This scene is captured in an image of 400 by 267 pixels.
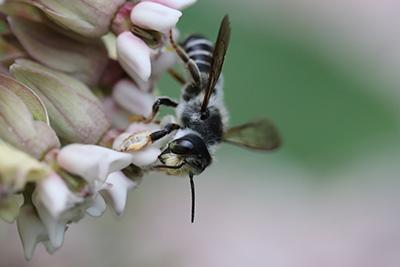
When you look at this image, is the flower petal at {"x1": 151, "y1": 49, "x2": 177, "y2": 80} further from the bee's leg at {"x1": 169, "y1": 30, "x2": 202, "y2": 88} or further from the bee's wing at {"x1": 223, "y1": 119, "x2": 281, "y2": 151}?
the bee's wing at {"x1": 223, "y1": 119, "x2": 281, "y2": 151}

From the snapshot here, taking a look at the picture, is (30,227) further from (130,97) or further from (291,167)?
(291,167)

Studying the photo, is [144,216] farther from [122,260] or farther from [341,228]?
[341,228]

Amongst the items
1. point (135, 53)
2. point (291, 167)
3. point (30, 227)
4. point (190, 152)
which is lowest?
point (291, 167)

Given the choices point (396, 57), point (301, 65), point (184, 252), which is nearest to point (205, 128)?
point (184, 252)

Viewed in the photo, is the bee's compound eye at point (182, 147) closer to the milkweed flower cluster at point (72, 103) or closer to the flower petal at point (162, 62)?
the milkweed flower cluster at point (72, 103)

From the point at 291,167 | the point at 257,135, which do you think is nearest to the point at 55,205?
the point at 257,135
